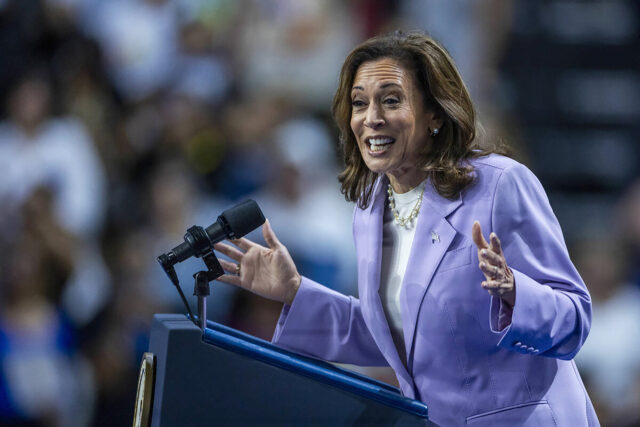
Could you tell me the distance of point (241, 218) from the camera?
67.8 inches

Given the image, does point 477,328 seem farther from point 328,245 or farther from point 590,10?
point 590,10

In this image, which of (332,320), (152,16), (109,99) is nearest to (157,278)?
(109,99)

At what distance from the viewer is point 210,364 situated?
1.59 m

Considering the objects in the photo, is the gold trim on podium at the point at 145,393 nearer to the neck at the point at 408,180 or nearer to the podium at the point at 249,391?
the podium at the point at 249,391

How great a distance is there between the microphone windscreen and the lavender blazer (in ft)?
1.13

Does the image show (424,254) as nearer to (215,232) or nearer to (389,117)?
(389,117)

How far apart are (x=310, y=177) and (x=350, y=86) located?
1.75 m

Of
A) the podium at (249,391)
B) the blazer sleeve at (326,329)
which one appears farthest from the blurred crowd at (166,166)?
the podium at (249,391)

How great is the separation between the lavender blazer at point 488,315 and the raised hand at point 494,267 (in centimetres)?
6

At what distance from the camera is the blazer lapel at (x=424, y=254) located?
1.81m

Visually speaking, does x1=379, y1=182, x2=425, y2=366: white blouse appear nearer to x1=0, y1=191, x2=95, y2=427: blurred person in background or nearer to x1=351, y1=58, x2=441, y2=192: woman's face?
x1=351, y1=58, x2=441, y2=192: woman's face

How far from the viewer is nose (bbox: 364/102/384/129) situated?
191 cm

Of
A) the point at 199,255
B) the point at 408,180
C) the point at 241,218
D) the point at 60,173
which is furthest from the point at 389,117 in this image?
the point at 60,173

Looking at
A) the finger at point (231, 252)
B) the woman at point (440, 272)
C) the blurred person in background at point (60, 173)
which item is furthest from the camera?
the blurred person in background at point (60, 173)
